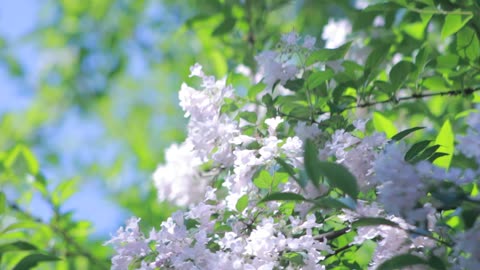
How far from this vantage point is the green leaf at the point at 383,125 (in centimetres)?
139

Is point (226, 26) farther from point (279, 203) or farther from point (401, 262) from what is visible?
point (401, 262)

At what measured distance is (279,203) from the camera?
1110 mm

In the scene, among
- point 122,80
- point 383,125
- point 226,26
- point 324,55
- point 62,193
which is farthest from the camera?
point 122,80

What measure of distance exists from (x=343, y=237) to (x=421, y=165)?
449mm

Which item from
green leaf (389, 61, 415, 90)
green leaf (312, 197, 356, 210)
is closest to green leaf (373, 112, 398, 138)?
green leaf (389, 61, 415, 90)

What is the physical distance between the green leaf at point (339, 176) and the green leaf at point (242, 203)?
0.28m

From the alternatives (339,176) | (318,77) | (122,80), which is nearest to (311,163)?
(339,176)

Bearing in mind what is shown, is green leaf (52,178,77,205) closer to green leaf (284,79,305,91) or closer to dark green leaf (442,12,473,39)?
green leaf (284,79,305,91)

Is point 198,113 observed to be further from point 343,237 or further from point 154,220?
point 154,220

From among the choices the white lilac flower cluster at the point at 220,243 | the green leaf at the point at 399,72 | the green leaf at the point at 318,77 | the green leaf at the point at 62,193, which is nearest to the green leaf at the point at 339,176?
the white lilac flower cluster at the point at 220,243

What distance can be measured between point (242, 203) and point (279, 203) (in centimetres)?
6

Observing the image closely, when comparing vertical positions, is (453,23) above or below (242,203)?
above

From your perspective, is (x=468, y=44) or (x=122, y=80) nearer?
(x=468, y=44)

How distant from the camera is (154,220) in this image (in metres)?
2.27
